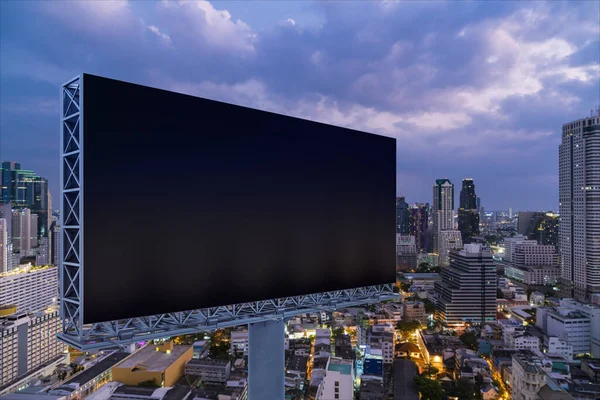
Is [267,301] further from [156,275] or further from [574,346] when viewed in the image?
→ [574,346]

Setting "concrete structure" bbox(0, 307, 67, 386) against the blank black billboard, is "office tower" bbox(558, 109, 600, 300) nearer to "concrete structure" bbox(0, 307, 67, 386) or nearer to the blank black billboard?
the blank black billboard

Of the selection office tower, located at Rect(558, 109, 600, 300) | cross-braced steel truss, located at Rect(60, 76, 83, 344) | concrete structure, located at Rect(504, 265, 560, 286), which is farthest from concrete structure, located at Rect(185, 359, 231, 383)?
concrete structure, located at Rect(504, 265, 560, 286)

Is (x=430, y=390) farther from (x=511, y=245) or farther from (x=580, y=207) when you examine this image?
(x=511, y=245)

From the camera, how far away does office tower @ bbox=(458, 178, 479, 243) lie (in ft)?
232

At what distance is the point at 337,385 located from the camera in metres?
12.2

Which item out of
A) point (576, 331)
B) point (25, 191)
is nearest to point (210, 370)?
point (576, 331)

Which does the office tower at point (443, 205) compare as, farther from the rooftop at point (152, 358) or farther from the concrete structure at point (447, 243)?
the rooftop at point (152, 358)

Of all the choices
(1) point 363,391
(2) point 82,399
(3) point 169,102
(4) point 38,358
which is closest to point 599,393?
(1) point 363,391

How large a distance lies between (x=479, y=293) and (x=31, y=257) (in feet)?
149

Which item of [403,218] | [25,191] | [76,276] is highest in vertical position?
[25,191]

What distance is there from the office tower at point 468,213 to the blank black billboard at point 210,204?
6590 centimetres

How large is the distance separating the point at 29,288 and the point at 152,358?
17.8m

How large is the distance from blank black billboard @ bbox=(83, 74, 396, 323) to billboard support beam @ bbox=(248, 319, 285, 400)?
436 millimetres

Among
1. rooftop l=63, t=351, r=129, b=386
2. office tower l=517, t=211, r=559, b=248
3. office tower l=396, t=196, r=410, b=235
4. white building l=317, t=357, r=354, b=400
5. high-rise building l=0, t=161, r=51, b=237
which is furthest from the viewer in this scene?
office tower l=396, t=196, r=410, b=235
